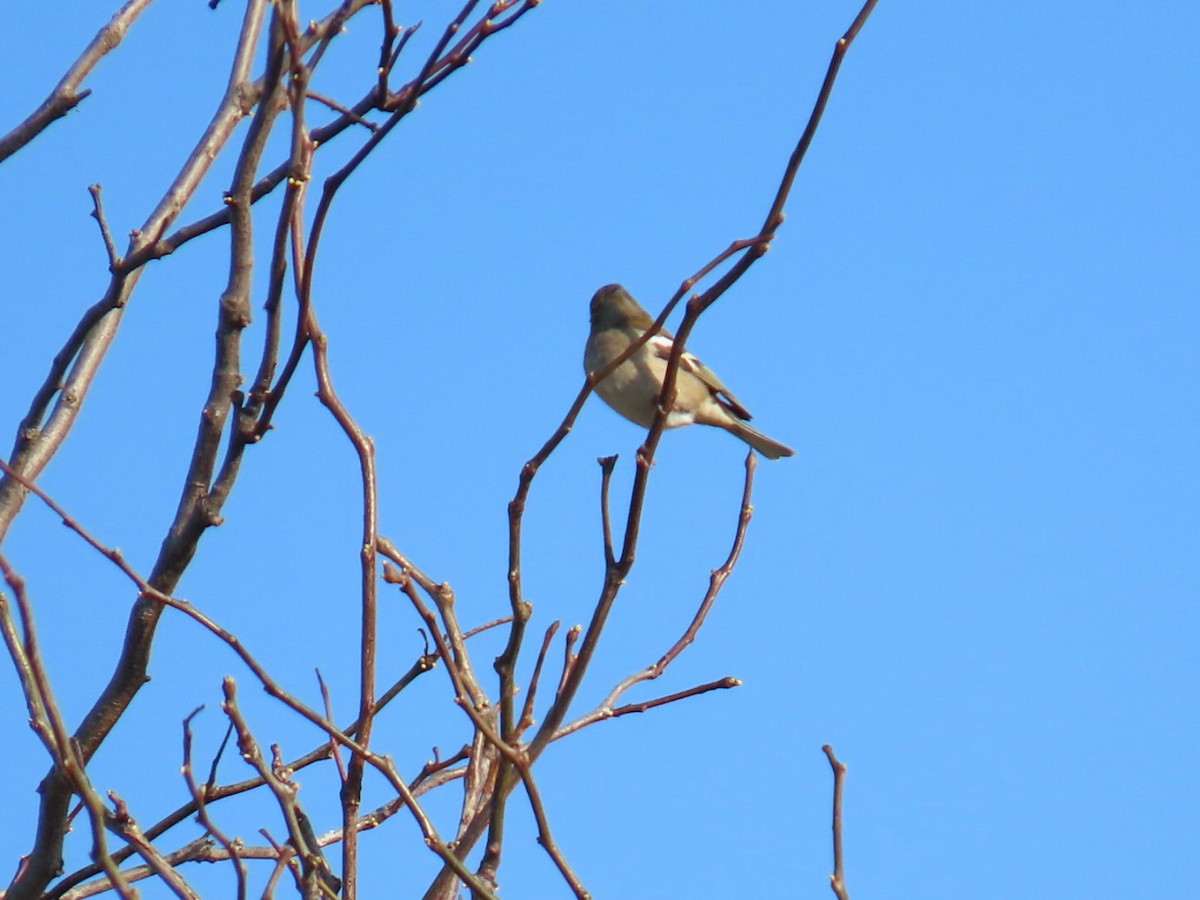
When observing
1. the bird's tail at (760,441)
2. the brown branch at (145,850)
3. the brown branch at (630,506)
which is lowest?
the brown branch at (145,850)

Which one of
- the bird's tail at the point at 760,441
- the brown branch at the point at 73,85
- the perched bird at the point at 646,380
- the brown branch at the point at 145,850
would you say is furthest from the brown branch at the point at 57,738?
the bird's tail at the point at 760,441

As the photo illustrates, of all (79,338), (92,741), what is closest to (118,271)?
(79,338)

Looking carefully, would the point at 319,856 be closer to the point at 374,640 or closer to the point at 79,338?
the point at 374,640

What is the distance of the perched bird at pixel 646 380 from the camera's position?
638 centimetres

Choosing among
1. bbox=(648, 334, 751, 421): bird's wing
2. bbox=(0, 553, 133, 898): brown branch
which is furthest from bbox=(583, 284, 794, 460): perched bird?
bbox=(0, 553, 133, 898): brown branch

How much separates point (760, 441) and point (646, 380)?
0.93 metres

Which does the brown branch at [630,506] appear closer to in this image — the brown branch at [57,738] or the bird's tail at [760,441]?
the brown branch at [57,738]

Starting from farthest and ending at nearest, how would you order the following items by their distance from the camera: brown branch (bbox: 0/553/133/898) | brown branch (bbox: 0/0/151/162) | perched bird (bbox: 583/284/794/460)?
perched bird (bbox: 583/284/794/460)
brown branch (bbox: 0/0/151/162)
brown branch (bbox: 0/553/133/898)

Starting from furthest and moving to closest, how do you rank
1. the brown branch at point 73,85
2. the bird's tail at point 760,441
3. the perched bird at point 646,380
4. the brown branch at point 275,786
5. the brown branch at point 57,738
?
the bird's tail at point 760,441
the perched bird at point 646,380
the brown branch at point 73,85
the brown branch at point 275,786
the brown branch at point 57,738

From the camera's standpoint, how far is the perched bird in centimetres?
638

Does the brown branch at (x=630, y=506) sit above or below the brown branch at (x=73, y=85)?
below

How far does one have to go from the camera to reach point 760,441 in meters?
7.04

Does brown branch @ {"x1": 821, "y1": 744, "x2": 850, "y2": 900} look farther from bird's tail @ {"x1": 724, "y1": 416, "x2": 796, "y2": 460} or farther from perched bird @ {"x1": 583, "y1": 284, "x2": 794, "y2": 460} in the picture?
bird's tail @ {"x1": 724, "y1": 416, "x2": 796, "y2": 460}

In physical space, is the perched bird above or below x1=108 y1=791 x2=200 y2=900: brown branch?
above
